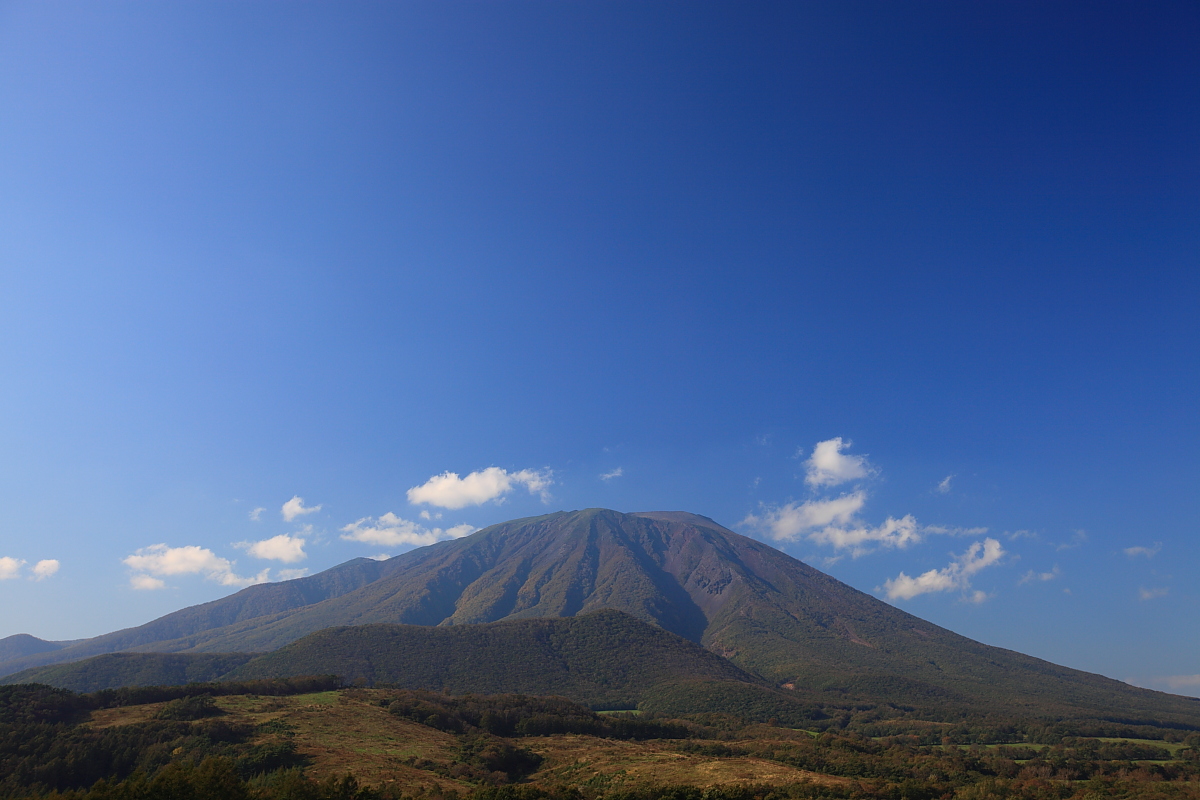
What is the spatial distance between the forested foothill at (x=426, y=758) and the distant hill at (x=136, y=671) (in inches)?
3450

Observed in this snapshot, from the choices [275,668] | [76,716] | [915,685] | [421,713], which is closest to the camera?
[76,716]

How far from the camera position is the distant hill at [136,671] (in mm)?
143000

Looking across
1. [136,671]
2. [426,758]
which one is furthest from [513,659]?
[426,758]

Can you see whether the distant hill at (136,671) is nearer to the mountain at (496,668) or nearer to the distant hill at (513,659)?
the mountain at (496,668)

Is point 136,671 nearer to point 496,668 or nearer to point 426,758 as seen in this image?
point 496,668

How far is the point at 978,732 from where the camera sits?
395 ft

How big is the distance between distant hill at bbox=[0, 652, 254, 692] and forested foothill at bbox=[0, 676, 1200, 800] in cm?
8763

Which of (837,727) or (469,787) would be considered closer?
(469,787)

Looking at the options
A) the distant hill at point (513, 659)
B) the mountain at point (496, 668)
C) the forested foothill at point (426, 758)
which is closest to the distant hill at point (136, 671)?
the mountain at point (496, 668)

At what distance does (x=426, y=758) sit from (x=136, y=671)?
14096cm

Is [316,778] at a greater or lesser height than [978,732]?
greater

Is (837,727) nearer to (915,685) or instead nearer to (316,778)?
(915,685)

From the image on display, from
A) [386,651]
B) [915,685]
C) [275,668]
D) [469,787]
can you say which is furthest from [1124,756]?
[275,668]

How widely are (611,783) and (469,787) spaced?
37.8ft
